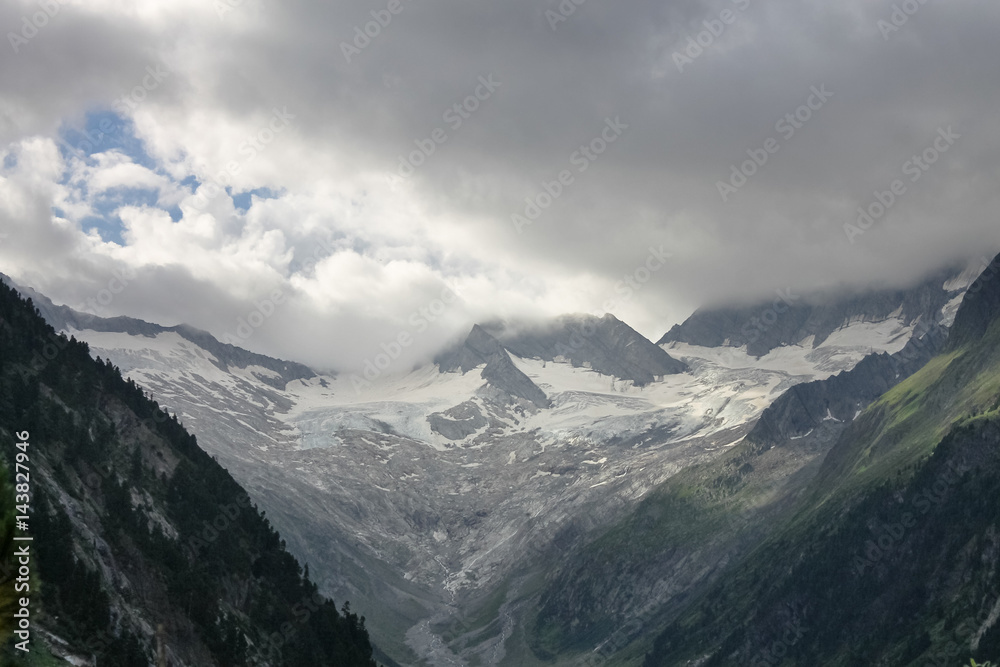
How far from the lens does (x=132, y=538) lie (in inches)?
5133

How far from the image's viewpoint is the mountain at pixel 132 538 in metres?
101

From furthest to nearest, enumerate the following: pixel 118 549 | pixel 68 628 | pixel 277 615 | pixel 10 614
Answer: pixel 277 615
pixel 118 549
pixel 68 628
pixel 10 614

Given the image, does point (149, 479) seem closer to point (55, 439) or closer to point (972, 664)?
point (55, 439)

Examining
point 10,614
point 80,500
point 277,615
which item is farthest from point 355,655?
point 10,614

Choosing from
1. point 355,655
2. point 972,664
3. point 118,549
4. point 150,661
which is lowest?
point 355,655

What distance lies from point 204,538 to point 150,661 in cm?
4941

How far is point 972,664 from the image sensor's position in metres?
33.9

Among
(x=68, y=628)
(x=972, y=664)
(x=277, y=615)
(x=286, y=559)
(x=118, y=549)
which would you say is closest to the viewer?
(x=972, y=664)

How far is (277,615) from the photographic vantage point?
150 meters

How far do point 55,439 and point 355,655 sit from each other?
188ft

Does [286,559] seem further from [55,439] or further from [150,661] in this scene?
[150,661]

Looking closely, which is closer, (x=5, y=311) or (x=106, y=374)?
(x=5, y=311)

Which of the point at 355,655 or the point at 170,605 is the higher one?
the point at 170,605

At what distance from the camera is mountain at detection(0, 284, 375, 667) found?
100688mm
